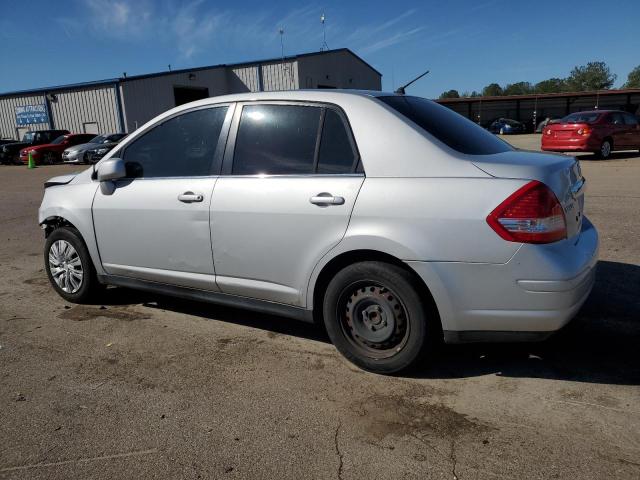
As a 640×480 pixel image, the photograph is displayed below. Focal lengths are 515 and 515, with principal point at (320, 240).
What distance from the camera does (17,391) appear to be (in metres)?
3.16

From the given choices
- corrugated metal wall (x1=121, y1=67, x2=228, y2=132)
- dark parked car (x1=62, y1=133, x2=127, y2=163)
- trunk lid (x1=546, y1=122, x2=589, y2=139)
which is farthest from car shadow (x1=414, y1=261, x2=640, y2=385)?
corrugated metal wall (x1=121, y1=67, x2=228, y2=132)

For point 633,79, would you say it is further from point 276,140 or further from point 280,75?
point 276,140

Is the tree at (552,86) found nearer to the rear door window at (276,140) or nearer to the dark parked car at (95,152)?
the dark parked car at (95,152)

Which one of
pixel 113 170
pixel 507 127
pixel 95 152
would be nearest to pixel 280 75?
pixel 95 152

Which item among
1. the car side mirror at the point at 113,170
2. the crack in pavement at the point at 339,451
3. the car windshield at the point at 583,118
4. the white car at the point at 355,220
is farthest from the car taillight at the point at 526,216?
the car windshield at the point at 583,118

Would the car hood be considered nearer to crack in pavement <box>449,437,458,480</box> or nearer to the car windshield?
the car windshield

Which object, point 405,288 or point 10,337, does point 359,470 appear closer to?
point 405,288

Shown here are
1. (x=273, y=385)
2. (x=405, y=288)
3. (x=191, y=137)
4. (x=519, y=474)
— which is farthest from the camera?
(x=191, y=137)

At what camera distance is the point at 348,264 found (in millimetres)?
3195

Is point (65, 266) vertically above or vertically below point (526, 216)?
below

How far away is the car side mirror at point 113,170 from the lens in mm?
3994

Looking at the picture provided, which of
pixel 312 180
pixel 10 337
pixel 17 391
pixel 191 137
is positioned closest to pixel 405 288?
pixel 312 180

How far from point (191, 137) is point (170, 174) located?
33cm

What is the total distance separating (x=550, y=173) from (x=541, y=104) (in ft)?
152
